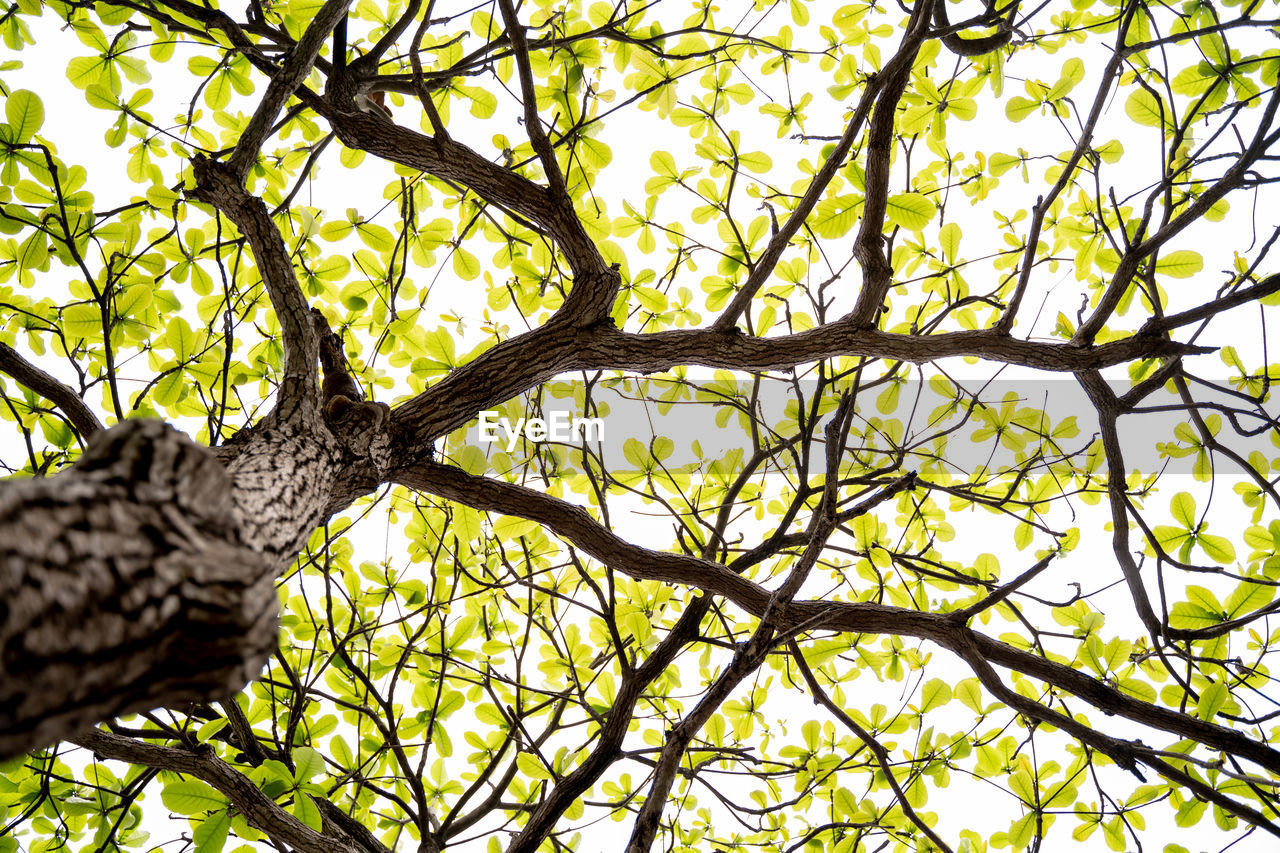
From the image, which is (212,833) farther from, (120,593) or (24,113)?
(24,113)

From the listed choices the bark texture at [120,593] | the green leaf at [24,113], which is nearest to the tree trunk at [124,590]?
the bark texture at [120,593]

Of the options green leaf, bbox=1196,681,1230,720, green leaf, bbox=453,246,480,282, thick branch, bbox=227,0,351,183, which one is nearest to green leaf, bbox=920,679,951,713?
green leaf, bbox=1196,681,1230,720

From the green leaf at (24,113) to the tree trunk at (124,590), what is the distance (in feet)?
5.00

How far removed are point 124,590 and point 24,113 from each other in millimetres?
1739

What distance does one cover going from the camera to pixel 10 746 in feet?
1.67

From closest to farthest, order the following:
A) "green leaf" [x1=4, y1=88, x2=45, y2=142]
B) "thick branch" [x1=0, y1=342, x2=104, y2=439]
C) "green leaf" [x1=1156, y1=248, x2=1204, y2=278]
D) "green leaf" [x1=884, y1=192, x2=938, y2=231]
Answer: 1. "thick branch" [x1=0, y1=342, x2=104, y2=439]
2. "green leaf" [x1=4, y1=88, x2=45, y2=142]
3. "green leaf" [x1=884, y1=192, x2=938, y2=231]
4. "green leaf" [x1=1156, y1=248, x2=1204, y2=278]

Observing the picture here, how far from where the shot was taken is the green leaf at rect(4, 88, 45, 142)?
1.64 metres

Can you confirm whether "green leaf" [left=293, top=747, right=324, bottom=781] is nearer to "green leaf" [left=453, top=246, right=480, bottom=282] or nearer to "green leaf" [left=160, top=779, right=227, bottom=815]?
"green leaf" [left=160, top=779, right=227, bottom=815]

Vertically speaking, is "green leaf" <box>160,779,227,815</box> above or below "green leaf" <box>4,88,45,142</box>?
below

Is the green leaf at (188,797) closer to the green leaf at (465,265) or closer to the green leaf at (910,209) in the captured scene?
the green leaf at (465,265)

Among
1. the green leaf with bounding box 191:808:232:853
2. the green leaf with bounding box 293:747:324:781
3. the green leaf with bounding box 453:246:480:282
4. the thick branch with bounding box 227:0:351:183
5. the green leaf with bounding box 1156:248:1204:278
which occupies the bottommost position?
the green leaf with bounding box 191:808:232:853

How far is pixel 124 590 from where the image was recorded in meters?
0.58

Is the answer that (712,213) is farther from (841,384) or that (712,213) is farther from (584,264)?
(841,384)

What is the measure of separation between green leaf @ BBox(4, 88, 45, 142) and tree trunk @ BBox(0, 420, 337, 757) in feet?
5.00
